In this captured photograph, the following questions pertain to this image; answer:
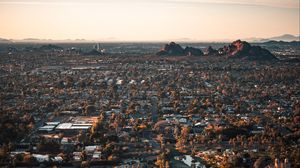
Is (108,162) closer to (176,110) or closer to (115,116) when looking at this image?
(115,116)

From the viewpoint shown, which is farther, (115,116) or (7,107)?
(7,107)

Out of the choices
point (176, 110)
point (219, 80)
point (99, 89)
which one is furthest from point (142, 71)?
point (176, 110)

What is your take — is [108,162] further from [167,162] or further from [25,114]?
[25,114]

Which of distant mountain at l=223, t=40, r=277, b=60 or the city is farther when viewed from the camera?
distant mountain at l=223, t=40, r=277, b=60

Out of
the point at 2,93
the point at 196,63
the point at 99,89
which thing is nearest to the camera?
the point at 2,93

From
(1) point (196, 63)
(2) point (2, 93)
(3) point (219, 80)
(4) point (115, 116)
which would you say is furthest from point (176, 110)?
(1) point (196, 63)

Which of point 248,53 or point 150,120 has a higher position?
point 248,53

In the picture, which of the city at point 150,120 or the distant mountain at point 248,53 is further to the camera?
the distant mountain at point 248,53

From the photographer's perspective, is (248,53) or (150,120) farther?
(248,53)

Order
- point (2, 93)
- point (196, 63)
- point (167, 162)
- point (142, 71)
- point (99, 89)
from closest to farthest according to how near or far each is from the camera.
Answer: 1. point (167, 162)
2. point (2, 93)
3. point (99, 89)
4. point (142, 71)
5. point (196, 63)
